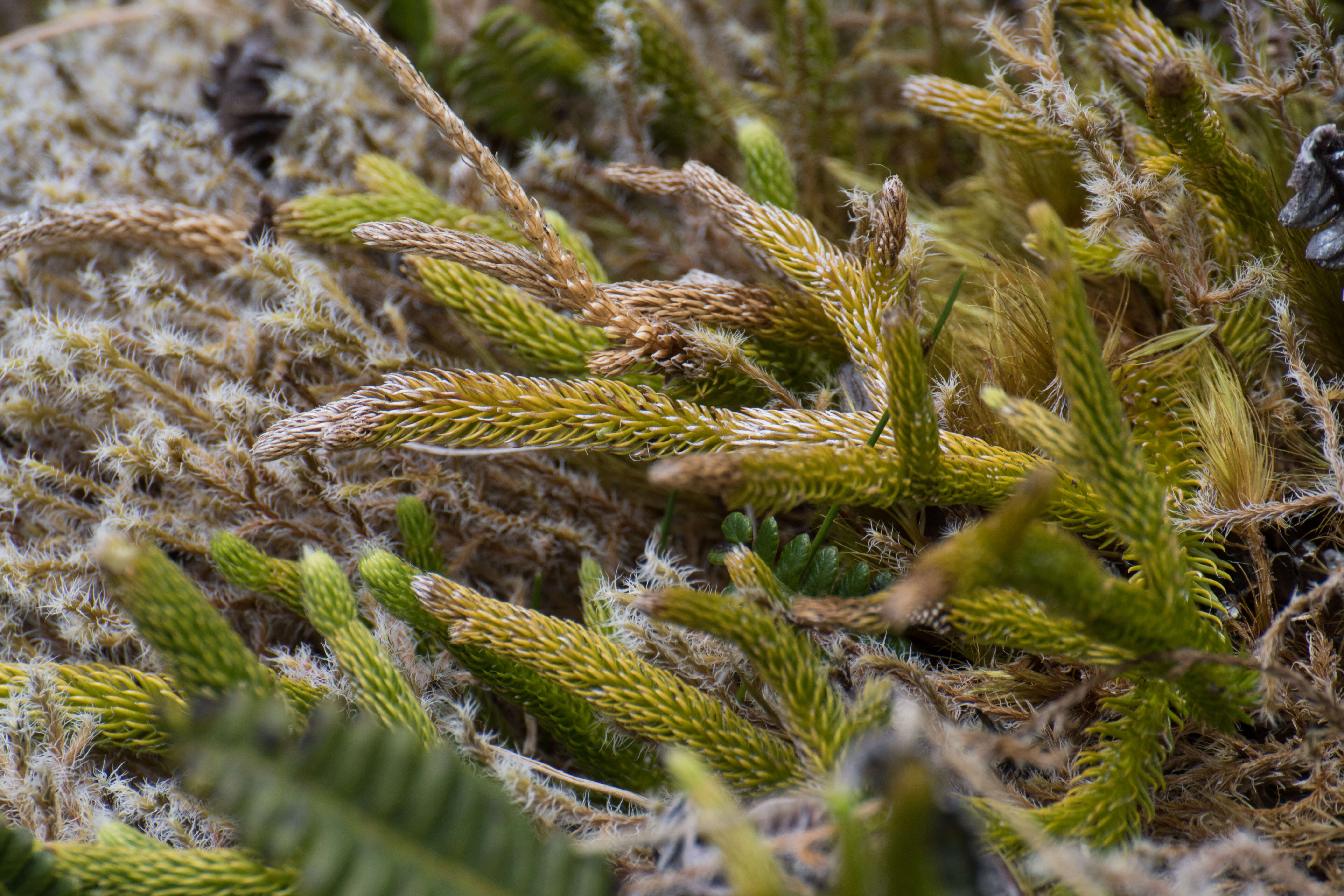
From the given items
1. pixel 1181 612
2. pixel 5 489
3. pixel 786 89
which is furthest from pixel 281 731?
pixel 786 89

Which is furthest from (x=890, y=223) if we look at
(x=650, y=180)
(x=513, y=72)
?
(x=513, y=72)

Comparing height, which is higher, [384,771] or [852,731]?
[384,771]

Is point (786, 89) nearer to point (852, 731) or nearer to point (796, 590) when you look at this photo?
point (796, 590)

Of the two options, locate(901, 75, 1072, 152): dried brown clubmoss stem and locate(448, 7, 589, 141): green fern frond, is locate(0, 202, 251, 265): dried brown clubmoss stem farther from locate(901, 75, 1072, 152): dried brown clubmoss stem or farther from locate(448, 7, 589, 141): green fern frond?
locate(901, 75, 1072, 152): dried brown clubmoss stem

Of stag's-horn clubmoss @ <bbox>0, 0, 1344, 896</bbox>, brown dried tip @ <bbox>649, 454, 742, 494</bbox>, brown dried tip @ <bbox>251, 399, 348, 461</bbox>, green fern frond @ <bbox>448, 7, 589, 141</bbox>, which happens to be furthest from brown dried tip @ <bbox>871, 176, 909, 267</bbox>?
green fern frond @ <bbox>448, 7, 589, 141</bbox>

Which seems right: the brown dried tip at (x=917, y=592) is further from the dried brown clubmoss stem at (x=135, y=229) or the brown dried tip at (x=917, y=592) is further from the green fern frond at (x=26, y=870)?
the dried brown clubmoss stem at (x=135, y=229)

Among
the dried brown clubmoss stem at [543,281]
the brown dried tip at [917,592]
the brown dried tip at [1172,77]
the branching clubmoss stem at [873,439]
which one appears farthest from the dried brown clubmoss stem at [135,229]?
the brown dried tip at [1172,77]
